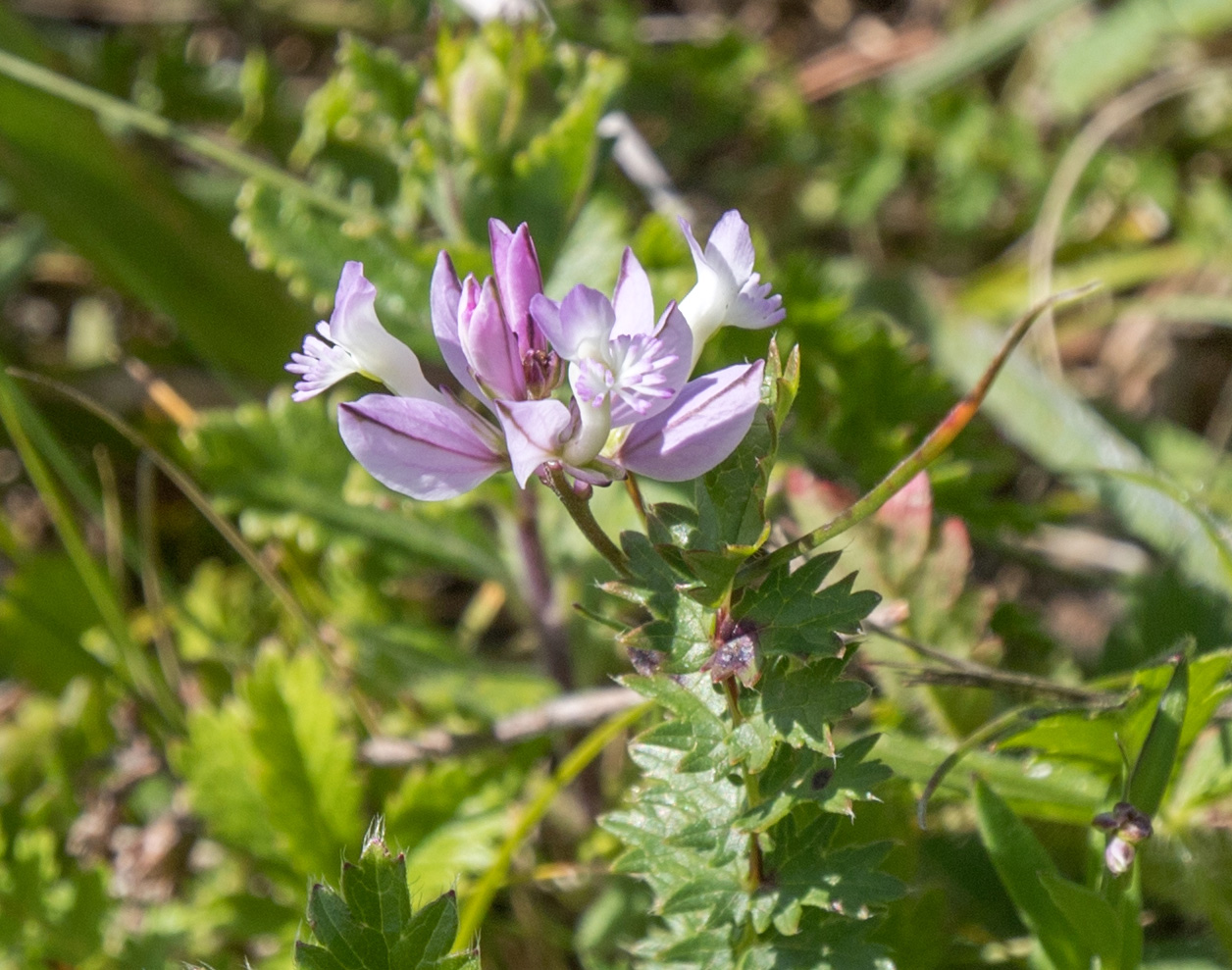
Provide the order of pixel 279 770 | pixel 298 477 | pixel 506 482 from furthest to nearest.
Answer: pixel 298 477, pixel 506 482, pixel 279 770

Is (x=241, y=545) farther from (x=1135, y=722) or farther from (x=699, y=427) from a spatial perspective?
(x=1135, y=722)

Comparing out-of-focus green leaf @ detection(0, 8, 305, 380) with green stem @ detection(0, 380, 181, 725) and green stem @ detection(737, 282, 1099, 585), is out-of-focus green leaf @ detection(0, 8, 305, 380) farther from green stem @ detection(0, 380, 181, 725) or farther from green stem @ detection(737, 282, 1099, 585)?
green stem @ detection(737, 282, 1099, 585)

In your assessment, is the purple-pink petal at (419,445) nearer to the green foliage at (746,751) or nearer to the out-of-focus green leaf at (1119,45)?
the green foliage at (746,751)

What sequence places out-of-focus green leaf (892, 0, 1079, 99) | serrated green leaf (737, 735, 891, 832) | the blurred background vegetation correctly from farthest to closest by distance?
out-of-focus green leaf (892, 0, 1079, 99) → the blurred background vegetation → serrated green leaf (737, 735, 891, 832)

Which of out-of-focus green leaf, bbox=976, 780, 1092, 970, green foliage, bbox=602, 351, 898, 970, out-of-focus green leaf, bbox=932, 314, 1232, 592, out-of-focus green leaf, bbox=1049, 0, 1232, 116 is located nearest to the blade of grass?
green foliage, bbox=602, 351, 898, 970

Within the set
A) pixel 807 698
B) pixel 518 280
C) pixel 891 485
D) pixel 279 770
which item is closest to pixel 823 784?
pixel 807 698

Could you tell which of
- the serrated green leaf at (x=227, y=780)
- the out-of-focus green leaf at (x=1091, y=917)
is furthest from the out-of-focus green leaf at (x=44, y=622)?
the out-of-focus green leaf at (x=1091, y=917)

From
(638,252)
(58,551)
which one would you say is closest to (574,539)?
(638,252)
